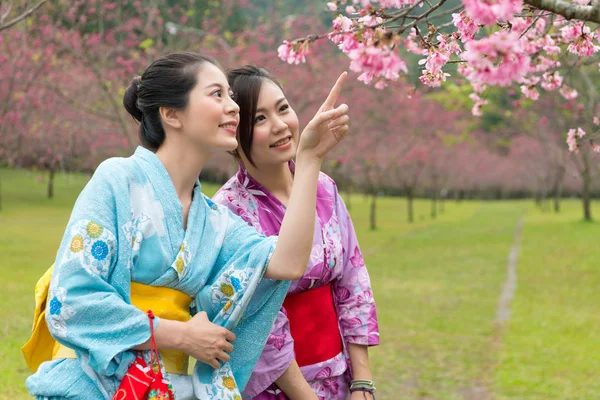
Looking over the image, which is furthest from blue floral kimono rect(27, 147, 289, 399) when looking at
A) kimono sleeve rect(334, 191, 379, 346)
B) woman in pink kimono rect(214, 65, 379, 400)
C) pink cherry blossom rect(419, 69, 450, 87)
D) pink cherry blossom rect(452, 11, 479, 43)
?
pink cherry blossom rect(452, 11, 479, 43)

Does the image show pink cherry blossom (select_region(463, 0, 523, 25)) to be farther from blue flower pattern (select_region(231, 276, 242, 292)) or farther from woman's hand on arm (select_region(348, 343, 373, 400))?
woman's hand on arm (select_region(348, 343, 373, 400))

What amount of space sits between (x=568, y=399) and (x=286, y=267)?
451 cm

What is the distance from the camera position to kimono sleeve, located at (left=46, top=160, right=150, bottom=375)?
1941 millimetres

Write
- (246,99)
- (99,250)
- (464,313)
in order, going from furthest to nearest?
(464,313)
(246,99)
(99,250)

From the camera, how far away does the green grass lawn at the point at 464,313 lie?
6.38m

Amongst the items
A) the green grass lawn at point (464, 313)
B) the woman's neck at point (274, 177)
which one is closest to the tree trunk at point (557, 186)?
the green grass lawn at point (464, 313)

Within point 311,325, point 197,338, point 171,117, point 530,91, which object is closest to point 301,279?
point 311,325

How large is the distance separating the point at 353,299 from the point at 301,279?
271 millimetres

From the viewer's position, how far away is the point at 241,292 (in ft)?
7.18

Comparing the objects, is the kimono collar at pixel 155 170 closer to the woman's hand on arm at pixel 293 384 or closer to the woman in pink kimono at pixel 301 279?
the woman in pink kimono at pixel 301 279

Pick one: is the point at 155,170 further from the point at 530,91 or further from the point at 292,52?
the point at 530,91

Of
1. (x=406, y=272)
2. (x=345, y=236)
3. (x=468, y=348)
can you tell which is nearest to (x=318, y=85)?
(x=406, y=272)

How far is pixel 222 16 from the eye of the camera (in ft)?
47.1

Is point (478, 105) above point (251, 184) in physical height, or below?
above
